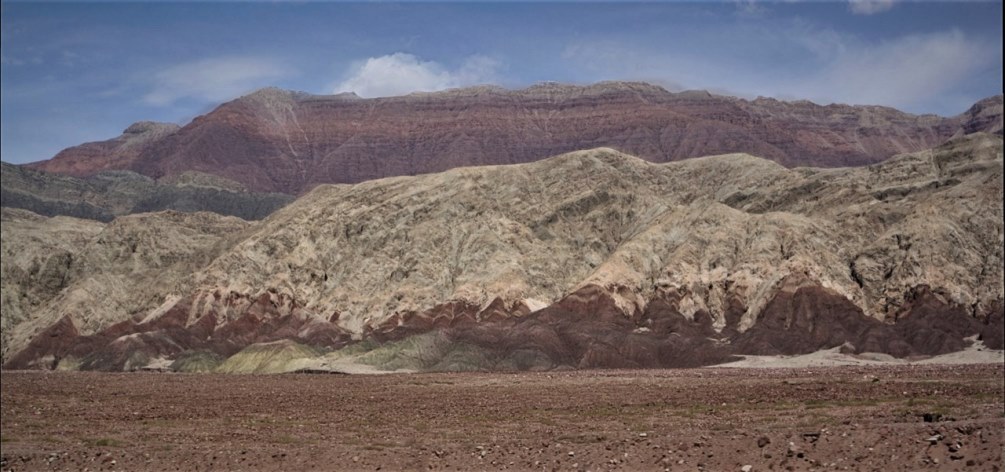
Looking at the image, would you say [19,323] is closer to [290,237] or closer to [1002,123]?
[290,237]

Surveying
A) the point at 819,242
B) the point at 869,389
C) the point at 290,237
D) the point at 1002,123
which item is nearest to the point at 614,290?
the point at 819,242

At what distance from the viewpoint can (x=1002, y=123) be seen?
14.0 metres

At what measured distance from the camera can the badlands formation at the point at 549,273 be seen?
10562 centimetres

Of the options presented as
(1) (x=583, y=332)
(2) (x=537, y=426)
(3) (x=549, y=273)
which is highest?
(3) (x=549, y=273)

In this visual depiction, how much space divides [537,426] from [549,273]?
8803 cm

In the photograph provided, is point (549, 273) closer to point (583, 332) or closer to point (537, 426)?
point (583, 332)

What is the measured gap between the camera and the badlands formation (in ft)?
347

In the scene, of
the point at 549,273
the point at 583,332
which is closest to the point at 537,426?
the point at 583,332

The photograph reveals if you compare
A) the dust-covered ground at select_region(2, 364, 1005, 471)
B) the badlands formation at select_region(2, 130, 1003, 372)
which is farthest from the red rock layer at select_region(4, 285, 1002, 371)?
the dust-covered ground at select_region(2, 364, 1005, 471)

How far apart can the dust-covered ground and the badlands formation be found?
36871 mm

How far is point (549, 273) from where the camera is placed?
128 m

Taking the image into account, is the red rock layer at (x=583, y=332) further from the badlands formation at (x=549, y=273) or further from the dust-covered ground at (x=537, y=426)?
the dust-covered ground at (x=537, y=426)

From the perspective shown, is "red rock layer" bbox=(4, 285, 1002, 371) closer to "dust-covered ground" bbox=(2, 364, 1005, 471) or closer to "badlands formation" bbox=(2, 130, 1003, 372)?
"badlands formation" bbox=(2, 130, 1003, 372)

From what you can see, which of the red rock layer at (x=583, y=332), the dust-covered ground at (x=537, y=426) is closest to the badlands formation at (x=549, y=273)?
the red rock layer at (x=583, y=332)
